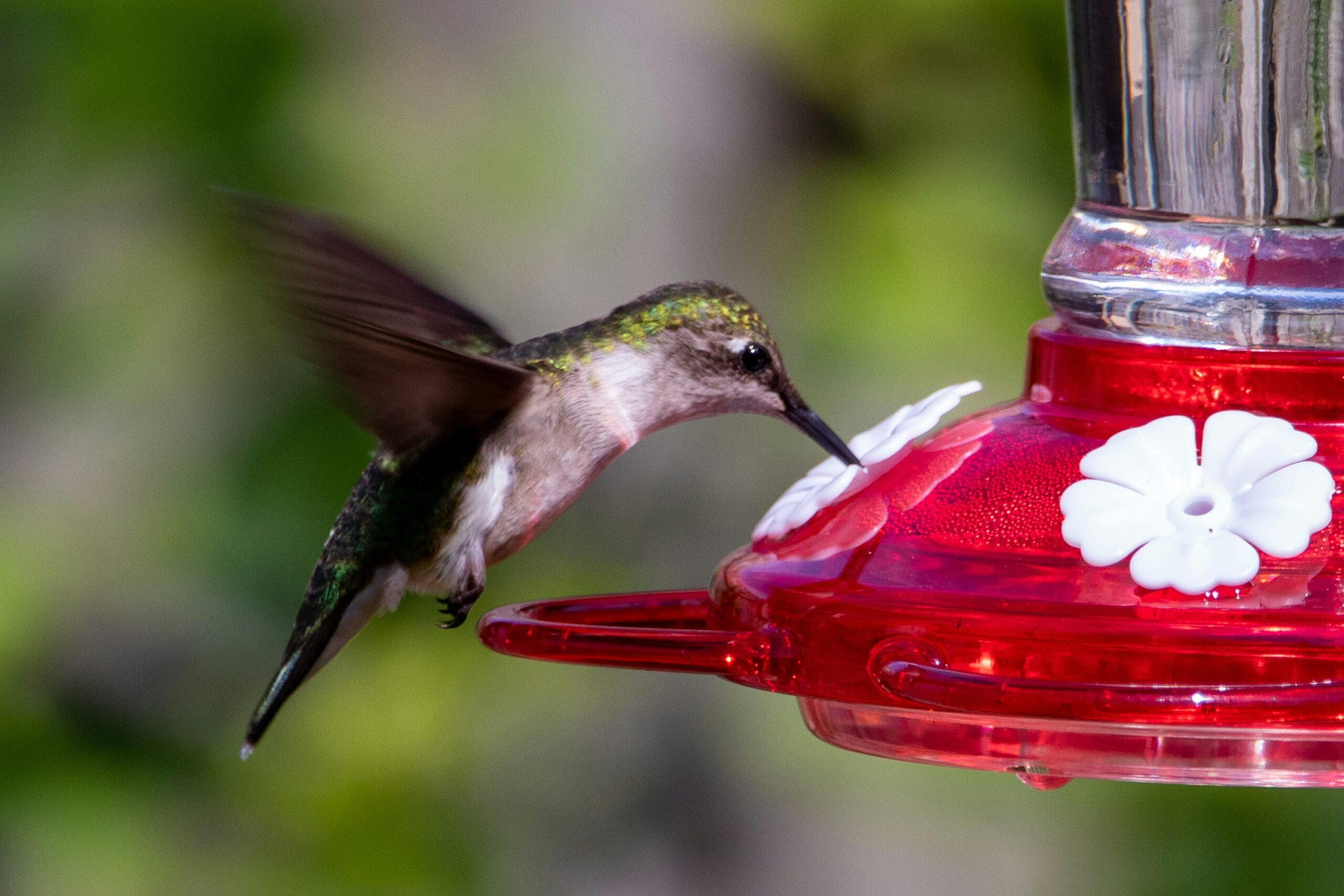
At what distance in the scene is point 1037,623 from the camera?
183 centimetres

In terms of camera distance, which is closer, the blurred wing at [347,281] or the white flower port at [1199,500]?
the white flower port at [1199,500]

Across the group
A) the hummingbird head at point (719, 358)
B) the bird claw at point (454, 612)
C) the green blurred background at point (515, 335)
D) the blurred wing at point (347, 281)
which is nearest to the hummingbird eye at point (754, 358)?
the hummingbird head at point (719, 358)

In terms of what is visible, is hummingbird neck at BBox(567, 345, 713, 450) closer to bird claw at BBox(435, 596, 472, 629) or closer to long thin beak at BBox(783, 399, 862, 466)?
long thin beak at BBox(783, 399, 862, 466)

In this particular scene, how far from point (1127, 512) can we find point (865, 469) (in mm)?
573

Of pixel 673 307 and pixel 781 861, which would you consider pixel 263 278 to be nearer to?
pixel 673 307

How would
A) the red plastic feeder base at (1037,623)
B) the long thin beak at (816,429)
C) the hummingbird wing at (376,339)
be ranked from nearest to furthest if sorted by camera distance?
the red plastic feeder base at (1037,623) < the hummingbird wing at (376,339) < the long thin beak at (816,429)

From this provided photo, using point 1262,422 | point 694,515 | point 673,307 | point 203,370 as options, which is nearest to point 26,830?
point 203,370

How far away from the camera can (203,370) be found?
16.3ft

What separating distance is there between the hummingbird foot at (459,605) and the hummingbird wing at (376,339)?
28 cm

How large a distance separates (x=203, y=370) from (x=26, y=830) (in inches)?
54.9

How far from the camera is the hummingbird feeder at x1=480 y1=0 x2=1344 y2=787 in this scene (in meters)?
1.78

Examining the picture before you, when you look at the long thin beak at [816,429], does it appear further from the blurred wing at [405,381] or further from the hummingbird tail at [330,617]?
the hummingbird tail at [330,617]

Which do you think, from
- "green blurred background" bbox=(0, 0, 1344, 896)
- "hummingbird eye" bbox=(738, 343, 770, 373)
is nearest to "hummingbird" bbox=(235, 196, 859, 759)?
"hummingbird eye" bbox=(738, 343, 770, 373)

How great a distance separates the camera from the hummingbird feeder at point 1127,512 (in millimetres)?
1781
